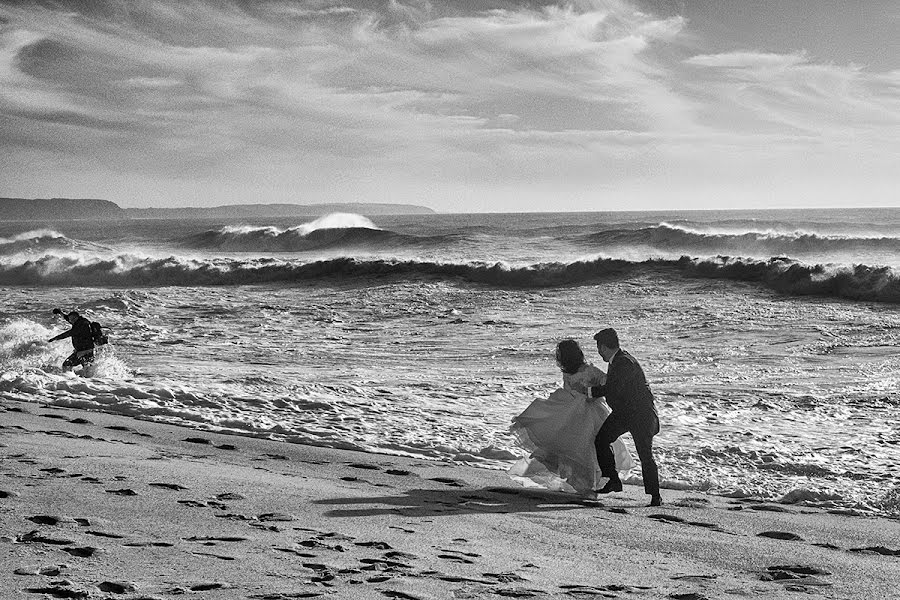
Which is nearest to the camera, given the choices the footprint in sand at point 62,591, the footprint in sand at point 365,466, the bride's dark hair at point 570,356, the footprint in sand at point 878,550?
the footprint in sand at point 62,591

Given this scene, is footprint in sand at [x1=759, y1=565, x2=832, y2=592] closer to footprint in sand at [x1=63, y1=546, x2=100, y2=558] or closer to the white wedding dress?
the white wedding dress

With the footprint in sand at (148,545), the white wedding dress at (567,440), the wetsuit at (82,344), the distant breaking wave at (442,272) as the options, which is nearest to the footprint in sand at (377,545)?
the footprint in sand at (148,545)

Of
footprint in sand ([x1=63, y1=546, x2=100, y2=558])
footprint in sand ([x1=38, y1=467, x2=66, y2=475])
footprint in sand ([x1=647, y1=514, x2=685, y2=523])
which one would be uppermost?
footprint in sand ([x1=63, y1=546, x2=100, y2=558])

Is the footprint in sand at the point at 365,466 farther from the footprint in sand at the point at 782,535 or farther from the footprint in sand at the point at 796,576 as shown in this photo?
the footprint in sand at the point at 796,576

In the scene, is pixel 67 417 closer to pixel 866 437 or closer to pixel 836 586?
pixel 836 586

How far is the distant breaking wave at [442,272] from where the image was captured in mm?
25891

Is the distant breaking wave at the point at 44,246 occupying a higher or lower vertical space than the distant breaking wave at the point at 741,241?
lower

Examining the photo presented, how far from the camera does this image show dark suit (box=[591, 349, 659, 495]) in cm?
708

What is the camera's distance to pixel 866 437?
9523 mm

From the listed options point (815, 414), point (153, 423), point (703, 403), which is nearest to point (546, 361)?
point (703, 403)

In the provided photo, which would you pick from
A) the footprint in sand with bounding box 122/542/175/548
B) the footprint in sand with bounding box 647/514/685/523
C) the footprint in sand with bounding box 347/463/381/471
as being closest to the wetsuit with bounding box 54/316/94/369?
the footprint in sand with bounding box 347/463/381/471

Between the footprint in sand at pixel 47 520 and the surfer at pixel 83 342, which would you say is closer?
the footprint in sand at pixel 47 520

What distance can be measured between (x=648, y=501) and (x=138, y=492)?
3.74 metres

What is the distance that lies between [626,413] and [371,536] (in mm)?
2563
